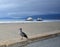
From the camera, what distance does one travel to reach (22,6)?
317 inches

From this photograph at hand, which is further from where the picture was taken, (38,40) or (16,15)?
(16,15)

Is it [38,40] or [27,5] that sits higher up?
[38,40]

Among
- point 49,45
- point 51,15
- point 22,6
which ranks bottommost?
point 51,15

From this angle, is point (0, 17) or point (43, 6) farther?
point (43, 6)

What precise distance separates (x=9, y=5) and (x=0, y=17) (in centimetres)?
74

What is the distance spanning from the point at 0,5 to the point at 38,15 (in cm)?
183

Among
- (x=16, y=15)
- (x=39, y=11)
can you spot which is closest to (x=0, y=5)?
(x=16, y=15)

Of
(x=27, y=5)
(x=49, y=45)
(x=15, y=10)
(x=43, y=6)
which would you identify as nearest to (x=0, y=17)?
(x=15, y=10)

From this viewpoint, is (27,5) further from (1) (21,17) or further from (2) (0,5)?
(2) (0,5)

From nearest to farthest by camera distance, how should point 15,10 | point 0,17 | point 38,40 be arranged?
point 38,40 < point 0,17 < point 15,10

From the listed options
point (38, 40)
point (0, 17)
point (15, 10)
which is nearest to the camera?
point (38, 40)

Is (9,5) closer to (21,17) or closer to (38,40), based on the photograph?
(21,17)

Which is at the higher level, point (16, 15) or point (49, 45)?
point (49, 45)

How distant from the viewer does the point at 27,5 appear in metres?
8.02
